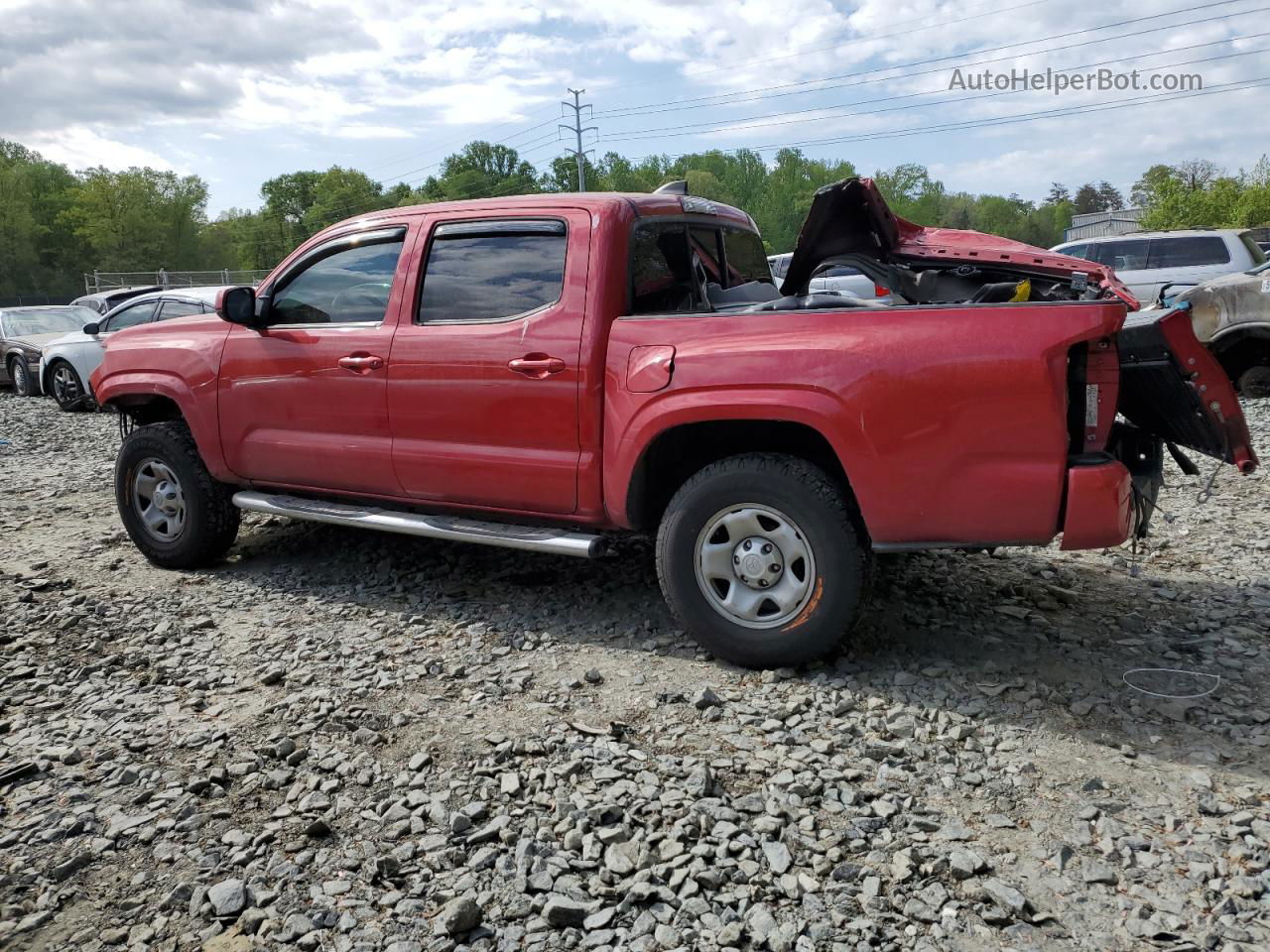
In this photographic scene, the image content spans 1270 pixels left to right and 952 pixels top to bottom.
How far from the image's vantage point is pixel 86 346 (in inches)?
562

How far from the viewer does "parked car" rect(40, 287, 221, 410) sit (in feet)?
44.8

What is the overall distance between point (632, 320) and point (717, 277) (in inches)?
44.5

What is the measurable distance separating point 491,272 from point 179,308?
10386 mm

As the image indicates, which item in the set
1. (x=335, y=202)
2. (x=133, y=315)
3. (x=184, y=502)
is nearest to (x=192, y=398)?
(x=184, y=502)

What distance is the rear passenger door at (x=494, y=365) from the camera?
4.33 m

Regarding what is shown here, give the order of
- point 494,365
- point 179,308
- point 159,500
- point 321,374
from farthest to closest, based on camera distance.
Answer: point 179,308
point 159,500
point 321,374
point 494,365

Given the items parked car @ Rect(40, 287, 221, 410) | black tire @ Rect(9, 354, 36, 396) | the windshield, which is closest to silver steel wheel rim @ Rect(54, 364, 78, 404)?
parked car @ Rect(40, 287, 221, 410)

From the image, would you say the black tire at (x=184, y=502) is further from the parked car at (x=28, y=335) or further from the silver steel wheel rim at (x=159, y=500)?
the parked car at (x=28, y=335)

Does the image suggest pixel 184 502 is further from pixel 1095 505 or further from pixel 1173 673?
pixel 1173 673

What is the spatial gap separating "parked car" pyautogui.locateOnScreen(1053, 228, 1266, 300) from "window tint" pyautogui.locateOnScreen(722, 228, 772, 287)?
8.45 m

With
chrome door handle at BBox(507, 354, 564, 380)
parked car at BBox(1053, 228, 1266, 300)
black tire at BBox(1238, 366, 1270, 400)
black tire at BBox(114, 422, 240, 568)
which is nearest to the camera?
chrome door handle at BBox(507, 354, 564, 380)

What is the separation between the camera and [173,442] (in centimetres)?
564

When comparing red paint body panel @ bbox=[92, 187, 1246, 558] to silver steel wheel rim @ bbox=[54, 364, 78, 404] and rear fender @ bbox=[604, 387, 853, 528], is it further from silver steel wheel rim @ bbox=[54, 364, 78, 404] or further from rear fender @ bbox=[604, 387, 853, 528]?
silver steel wheel rim @ bbox=[54, 364, 78, 404]

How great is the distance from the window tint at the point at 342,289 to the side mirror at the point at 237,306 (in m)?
0.12
